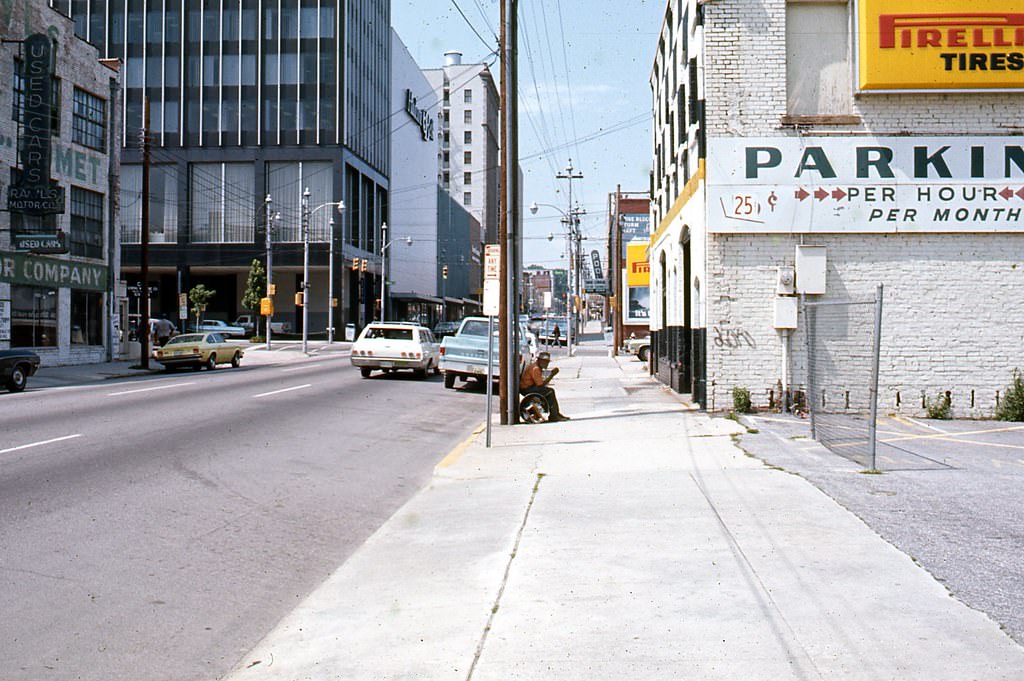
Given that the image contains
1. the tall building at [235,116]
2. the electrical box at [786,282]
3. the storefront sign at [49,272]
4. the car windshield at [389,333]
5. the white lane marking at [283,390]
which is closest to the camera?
the electrical box at [786,282]

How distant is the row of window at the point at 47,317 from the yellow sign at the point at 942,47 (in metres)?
27.4

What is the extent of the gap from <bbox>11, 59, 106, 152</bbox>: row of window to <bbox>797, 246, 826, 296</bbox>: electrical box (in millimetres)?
27017

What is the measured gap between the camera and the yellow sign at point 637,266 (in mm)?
46625

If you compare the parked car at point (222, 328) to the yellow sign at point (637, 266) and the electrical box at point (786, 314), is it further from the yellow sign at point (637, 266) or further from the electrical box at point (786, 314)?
the electrical box at point (786, 314)

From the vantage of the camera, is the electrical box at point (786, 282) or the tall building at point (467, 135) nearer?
the electrical box at point (786, 282)

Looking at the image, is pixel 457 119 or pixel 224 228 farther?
pixel 457 119

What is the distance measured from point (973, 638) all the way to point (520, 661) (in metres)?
2.35

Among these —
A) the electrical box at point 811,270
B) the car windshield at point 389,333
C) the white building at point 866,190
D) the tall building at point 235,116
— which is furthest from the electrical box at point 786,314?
the tall building at point 235,116

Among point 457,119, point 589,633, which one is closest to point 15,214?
point 589,633

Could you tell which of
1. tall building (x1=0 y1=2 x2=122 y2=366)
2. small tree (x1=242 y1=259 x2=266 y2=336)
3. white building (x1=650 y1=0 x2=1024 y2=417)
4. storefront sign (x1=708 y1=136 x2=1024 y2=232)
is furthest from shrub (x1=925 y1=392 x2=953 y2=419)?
small tree (x1=242 y1=259 x2=266 y2=336)

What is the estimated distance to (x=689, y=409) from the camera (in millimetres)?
16781

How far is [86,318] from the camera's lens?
35.3 m

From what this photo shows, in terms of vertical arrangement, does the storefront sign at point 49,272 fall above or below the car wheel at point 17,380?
above

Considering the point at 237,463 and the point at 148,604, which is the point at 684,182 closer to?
the point at 237,463
